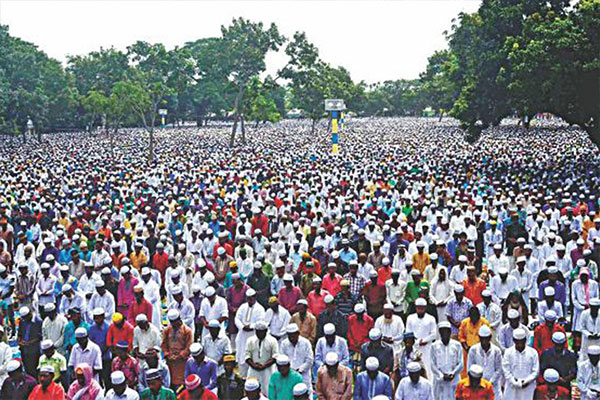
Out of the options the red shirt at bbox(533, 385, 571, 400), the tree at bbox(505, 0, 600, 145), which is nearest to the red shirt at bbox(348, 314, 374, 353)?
the red shirt at bbox(533, 385, 571, 400)

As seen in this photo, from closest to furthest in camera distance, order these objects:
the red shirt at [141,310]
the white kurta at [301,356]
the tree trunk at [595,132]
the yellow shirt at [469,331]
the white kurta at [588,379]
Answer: the white kurta at [588,379]
the white kurta at [301,356]
the yellow shirt at [469,331]
the red shirt at [141,310]
the tree trunk at [595,132]

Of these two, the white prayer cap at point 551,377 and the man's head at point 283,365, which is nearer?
the white prayer cap at point 551,377

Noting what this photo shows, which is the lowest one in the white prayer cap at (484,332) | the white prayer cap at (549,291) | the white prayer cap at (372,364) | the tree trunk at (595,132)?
the white prayer cap at (372,364)

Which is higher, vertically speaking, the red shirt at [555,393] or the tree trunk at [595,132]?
the tree trunk at [595,132]

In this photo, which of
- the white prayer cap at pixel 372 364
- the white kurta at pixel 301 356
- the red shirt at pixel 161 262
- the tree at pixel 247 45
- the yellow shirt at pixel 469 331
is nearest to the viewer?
the white prayer cap at pixel 372 364

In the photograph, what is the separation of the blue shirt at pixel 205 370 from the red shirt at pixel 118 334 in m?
0.95

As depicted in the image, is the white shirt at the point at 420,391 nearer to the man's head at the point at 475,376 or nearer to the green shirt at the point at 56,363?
the man's head at the point at 475,376

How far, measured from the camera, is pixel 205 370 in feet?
18.0

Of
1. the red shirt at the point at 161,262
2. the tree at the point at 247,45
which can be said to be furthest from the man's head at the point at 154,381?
the tree at the point at 247,45

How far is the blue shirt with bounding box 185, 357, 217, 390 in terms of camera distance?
5480mm

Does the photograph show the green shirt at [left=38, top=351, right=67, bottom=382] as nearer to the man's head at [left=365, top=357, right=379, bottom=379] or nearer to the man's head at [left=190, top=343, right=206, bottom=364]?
the man's head at [left=190, top=343, right=206, bottom=364]

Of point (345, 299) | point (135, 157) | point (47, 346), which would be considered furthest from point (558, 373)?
point (135, 157)

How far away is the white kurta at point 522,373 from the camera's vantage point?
545cm

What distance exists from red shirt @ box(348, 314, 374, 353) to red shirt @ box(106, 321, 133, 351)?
2198mm
